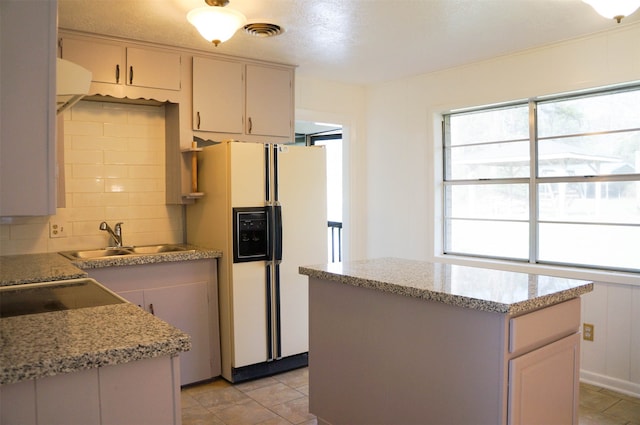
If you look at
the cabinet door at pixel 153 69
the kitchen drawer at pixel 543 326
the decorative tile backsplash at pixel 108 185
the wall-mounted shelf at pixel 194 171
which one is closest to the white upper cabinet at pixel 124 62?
the cabinet door at pixel 153 69

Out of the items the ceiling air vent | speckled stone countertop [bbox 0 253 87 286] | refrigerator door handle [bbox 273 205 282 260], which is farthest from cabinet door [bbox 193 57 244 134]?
speckled stone countertop [bbox 0 253 87 286]

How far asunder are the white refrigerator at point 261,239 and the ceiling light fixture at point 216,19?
791 millimetres

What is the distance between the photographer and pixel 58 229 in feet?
11.0

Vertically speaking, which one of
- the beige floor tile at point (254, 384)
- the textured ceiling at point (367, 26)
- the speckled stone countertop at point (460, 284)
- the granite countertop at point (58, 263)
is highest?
the textured ceiling at point (367, 26)

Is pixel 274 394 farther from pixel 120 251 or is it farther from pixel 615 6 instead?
pixel 615 6

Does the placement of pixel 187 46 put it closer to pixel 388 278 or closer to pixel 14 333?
pixel 388 278

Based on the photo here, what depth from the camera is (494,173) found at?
401 cm

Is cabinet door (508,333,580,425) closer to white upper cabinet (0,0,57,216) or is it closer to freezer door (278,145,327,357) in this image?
white upper cabinet (0,0,57,216)

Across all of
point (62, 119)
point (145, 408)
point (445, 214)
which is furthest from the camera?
point (445, 214)

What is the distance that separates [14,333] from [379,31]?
106 inches

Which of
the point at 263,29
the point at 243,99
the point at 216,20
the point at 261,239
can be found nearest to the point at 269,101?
the point at 243,99

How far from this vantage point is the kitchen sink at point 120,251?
331 cm

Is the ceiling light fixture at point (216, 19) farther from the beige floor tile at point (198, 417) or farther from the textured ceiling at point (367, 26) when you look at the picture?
the beige floor tile at point (198, 417)

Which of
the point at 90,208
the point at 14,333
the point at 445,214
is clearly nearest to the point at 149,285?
the point at 90,208
